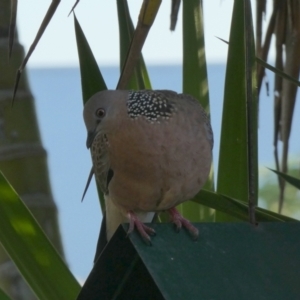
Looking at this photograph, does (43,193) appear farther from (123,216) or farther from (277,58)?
(277,58)

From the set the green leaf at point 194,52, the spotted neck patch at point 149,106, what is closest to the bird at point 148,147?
the spotted neck patch at point 149,106

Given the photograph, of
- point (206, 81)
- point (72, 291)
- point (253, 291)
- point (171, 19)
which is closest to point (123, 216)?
point (72, 291)

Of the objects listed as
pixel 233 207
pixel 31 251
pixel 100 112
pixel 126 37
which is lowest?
pixel 31 251

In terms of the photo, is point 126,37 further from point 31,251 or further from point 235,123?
point 31,251

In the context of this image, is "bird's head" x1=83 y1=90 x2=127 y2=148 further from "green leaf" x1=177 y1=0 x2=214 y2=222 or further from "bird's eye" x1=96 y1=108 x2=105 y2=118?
"green leaf" x1=177 y1=0 x2=214 y2=222

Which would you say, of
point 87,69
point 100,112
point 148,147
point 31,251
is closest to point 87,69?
point 87,69

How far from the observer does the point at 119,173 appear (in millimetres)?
1310

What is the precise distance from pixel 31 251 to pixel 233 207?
1.29 ft

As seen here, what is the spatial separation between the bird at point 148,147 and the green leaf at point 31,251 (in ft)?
0.56

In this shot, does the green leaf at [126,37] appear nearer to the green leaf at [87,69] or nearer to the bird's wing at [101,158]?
the green leaf at [87,69]

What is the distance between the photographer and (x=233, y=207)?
1203 mm

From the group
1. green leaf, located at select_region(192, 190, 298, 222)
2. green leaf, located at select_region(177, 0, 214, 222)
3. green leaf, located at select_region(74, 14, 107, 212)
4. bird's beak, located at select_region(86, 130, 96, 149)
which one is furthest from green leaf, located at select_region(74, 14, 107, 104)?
green leaf, located at select_region(192, 190, 298, 222)

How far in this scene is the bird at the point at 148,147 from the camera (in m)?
1.25

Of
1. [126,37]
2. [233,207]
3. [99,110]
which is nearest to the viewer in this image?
[233,207]
